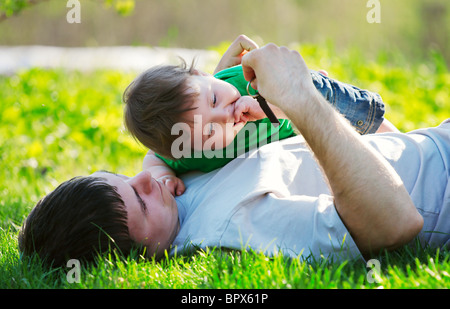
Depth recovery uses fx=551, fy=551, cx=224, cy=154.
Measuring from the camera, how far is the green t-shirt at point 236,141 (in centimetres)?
244

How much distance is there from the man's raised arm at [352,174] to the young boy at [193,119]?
1.80 ft

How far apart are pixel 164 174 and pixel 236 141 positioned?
38cm

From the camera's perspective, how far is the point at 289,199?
1.95 metres

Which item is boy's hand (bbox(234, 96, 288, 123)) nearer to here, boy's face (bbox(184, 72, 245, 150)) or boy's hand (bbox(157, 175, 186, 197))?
boy's face (bbox(184, 72, 245, 150))

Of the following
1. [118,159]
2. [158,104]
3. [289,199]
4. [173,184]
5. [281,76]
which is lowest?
[118,159]

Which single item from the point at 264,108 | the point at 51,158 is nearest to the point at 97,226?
the point at 264,108

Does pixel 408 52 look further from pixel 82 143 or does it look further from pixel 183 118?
pixel 183 118

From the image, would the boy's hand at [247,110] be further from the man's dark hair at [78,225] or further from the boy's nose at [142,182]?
the man's dark hair at [78,225]

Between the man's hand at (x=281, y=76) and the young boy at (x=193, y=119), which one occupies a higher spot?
the man's hand at (x=281, y=76)

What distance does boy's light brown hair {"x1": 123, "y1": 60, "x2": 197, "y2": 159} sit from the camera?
236 cm

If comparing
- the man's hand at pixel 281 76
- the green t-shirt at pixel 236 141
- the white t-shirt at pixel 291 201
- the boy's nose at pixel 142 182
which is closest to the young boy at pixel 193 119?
the green t-shirt at pixel 236 141

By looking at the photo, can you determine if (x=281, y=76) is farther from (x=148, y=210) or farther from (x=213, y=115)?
(x=148, y=210)

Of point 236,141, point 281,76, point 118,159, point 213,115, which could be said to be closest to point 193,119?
point 213,115

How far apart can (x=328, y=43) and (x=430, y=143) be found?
4.63m
